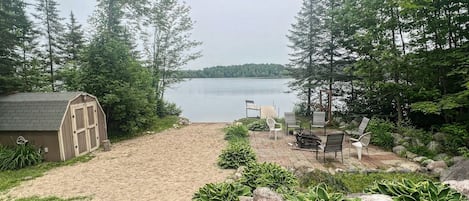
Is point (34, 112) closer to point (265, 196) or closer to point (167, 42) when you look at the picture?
point (265, 196)

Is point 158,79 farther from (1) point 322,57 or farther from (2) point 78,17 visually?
(1) point 322,57

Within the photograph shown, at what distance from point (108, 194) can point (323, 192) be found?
3491 mm

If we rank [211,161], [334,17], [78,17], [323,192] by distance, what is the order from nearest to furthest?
[323,192] → [211,161] → [334,17] → [78,17]

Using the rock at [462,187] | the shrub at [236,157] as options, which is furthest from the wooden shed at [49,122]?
the rock at [462,187]

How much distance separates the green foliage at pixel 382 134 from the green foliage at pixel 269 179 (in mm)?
4590

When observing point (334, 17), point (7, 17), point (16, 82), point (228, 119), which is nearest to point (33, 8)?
point (7, 17)

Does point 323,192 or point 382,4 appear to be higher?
point 382,4

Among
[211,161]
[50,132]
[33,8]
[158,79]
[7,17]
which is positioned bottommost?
[211,161]

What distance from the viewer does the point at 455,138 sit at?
22.1ft

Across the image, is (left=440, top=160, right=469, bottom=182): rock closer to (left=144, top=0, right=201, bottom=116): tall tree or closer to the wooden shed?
the wooden shed

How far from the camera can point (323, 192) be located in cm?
268

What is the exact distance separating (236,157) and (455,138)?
525 cm

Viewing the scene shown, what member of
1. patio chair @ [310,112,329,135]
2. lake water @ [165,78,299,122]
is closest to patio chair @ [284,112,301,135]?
patio chair @ [310,112,329,135]

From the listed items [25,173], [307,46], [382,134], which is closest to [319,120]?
[382,134]
